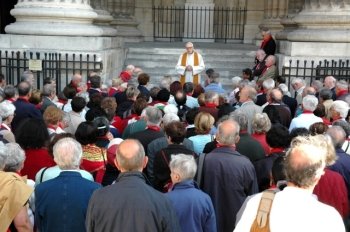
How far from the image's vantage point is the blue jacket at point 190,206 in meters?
4.54

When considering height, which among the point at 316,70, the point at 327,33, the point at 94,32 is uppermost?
the point at 327,33

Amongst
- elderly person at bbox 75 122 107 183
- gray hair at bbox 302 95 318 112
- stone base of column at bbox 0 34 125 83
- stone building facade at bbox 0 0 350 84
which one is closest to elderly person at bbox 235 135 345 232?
elderly person at bbox 75 122 107 183

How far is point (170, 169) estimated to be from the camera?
4.87 meters

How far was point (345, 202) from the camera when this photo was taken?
5270mm

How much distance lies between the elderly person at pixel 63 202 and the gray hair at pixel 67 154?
56 mm

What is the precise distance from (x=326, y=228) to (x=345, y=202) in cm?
226

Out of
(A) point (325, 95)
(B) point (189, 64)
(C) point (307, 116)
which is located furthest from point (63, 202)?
(B) point (189, 64)

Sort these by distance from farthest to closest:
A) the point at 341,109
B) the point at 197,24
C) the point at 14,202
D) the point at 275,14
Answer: the point at 197,24, the point at 275,14, the point at 341,109, the point at 14,202

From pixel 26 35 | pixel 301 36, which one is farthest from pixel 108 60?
pixel 301 36

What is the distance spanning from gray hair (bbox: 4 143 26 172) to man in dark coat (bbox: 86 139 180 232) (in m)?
0.92

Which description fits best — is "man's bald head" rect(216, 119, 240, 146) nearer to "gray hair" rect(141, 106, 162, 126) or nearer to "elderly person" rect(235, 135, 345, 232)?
"gray hair" rect(141, 106, 162, 126)

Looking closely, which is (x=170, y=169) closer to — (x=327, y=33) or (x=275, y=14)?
(x=327, y=33)

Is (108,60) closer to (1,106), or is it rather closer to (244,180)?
(1,106)

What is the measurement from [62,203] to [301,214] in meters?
1.96
